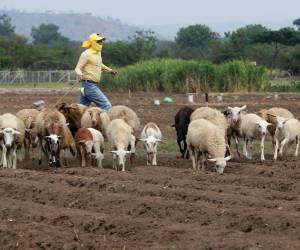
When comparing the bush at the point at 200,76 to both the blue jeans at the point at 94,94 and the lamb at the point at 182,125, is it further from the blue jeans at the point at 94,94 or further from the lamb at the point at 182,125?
the blue jeans at the point at 94,94

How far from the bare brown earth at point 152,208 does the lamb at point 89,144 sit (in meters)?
1.14

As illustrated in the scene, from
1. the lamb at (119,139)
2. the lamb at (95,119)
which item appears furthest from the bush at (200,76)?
the lamb at (119,139)

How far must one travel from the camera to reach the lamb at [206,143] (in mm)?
17000

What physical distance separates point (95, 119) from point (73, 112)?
1.00 meters

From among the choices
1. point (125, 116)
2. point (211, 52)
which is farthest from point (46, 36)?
point (125, 116)

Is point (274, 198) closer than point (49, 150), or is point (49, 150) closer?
point (274, 198)

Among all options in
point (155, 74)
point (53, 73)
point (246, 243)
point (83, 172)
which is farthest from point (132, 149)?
point (53, 73)

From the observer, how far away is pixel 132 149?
18500 millimetres

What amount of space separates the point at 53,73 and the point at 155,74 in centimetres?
2449

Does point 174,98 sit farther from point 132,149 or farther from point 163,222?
point 163,222

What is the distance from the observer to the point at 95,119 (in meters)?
18.9

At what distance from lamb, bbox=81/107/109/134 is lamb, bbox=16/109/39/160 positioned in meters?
1.14

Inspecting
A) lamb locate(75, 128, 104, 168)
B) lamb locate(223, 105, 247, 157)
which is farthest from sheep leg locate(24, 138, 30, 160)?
lamb locate(223, 105, 247, 157)

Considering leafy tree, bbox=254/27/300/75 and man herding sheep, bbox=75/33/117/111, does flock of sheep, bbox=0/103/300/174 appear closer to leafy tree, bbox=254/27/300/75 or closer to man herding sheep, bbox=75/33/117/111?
man herding sheep, bbox=75/33/117/111
